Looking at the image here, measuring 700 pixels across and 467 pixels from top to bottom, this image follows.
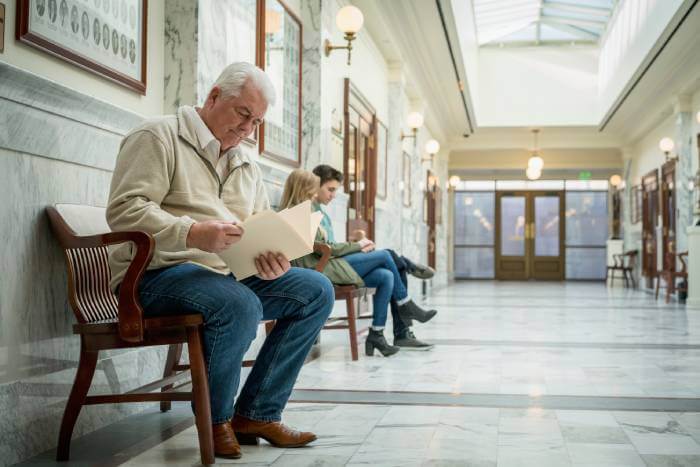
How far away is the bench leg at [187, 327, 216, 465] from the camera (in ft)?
7.52

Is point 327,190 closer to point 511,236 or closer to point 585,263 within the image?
point 511,236

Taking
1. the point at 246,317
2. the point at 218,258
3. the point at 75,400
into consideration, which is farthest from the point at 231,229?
the point at 75,400

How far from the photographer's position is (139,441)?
2691mm

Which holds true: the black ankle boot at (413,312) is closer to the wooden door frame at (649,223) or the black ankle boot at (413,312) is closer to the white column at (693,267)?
the white column at (693,267)

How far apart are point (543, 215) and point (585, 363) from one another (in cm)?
1659

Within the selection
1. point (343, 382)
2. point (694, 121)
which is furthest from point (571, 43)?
point (343, 382)

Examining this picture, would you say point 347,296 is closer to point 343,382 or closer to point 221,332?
point 343,382

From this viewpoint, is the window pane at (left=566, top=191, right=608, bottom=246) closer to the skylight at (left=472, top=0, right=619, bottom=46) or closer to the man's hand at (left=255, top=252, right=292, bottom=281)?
the skylight at (left=472, top=0, right=619, bottom=46)

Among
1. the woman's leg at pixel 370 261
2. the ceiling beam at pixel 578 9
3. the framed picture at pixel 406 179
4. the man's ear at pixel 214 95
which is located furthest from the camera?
Answer: the ceiling beam at pixel 578 9

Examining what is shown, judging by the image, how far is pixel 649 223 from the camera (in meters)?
15.5

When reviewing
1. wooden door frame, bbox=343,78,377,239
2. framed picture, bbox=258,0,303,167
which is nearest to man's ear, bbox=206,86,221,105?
framed picture, bbox=258,0,303,167

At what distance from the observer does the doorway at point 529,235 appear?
2088cm

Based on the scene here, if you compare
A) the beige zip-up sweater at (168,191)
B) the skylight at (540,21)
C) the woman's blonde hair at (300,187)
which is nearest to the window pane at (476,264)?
the skylight at (540,21)

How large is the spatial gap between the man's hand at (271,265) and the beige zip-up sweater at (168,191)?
23 centimetres
